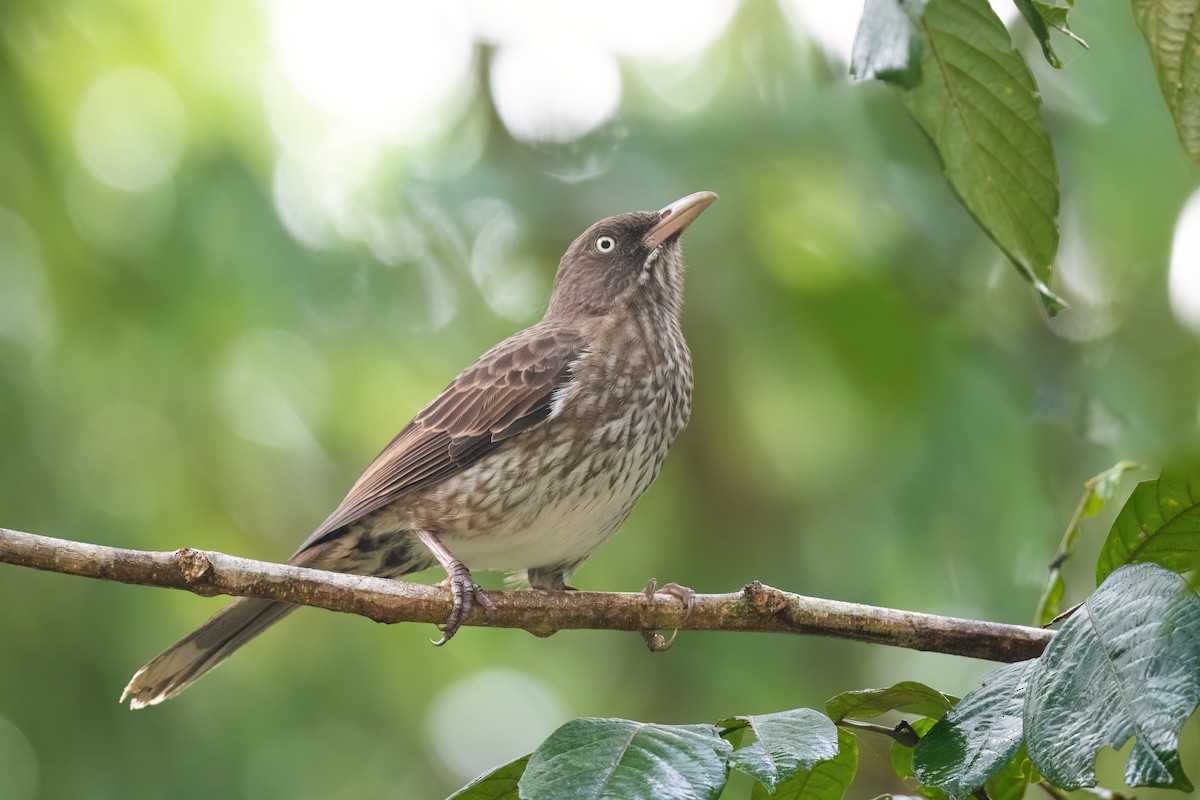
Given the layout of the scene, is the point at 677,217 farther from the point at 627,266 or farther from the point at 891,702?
the point at 891,702

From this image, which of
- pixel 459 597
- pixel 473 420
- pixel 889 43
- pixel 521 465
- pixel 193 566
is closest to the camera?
pixel 889 43

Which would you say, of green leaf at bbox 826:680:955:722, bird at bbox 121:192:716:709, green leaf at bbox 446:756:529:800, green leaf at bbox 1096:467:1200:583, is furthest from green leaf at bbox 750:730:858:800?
bird at bbox 121:192:716:709

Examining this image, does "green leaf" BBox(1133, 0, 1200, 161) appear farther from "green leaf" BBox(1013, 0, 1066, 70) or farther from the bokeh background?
the bokeh background

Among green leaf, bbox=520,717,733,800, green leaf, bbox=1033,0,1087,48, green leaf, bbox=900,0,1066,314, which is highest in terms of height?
green leaf, bbox=1033,0,1087,48

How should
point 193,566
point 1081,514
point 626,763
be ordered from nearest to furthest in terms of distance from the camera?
point 626,763 → point 193,566 → point 1081,514

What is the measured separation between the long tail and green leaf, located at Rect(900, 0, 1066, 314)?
8.46ft

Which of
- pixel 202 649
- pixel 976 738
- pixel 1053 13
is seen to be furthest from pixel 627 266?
pixel 1053 13

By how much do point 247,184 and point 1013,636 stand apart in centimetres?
408

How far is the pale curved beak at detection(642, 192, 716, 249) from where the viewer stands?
14.4ft

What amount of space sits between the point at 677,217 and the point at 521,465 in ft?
3.79

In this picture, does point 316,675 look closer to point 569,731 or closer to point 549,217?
point 549,217

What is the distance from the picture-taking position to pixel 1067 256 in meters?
4.74

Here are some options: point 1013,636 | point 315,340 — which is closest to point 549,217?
point 315,340

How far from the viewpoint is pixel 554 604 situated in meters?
2.94
